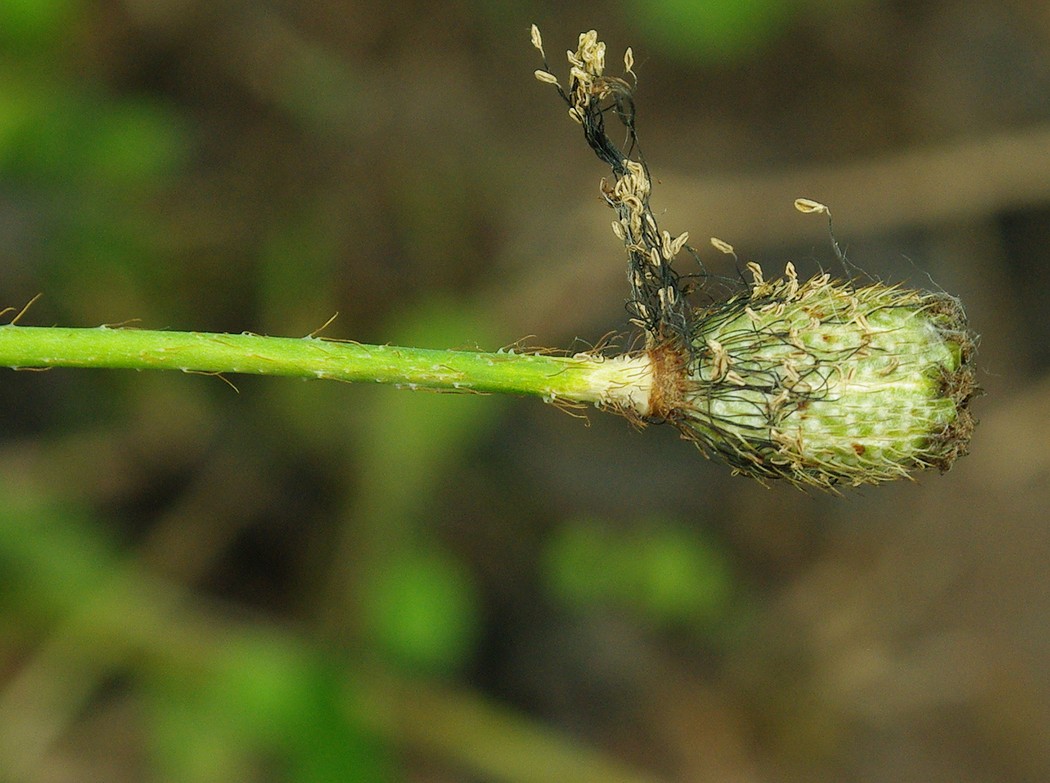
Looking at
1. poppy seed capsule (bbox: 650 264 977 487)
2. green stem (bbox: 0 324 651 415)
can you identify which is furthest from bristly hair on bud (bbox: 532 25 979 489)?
green stem (bbox: 0 324 651 415)

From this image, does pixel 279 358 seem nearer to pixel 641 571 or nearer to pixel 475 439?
pixel 475 439

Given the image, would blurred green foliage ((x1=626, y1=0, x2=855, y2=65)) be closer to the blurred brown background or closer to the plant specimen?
the blurred brown background

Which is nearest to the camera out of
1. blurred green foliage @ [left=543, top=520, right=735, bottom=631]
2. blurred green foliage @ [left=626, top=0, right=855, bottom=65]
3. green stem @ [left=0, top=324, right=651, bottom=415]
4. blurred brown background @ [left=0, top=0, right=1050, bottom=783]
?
green stem @ [left=0, top=324, right=651, bottom=415]

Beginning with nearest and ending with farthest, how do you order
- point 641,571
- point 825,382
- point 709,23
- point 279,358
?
point 279,358, point 825,382, point 709,23, point 641,571

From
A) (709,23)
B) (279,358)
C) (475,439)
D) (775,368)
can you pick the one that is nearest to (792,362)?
(775,368)

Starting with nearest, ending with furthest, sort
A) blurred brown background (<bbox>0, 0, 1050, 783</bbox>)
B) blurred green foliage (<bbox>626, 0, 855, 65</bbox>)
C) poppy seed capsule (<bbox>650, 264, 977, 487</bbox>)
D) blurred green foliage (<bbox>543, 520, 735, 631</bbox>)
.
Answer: poppy seed capsule (<bbox>650, 264, 977, 487</bbox>), blurred brown background (<bbox>0, 0, 1050, 783</bbox>), blurred green foliage (<bbox>626, 0, 855, 65</bbox>), blurred green foliage (<bbox>543, 520, 735, 631</bbox>)

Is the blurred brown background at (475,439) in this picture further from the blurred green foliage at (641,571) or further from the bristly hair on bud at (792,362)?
the bristly hair on bud at (792,362)

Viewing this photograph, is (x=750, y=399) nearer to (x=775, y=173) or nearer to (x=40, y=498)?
(x=40, y=498)

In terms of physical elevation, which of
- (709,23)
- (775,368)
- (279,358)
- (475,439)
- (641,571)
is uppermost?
(709,23)
